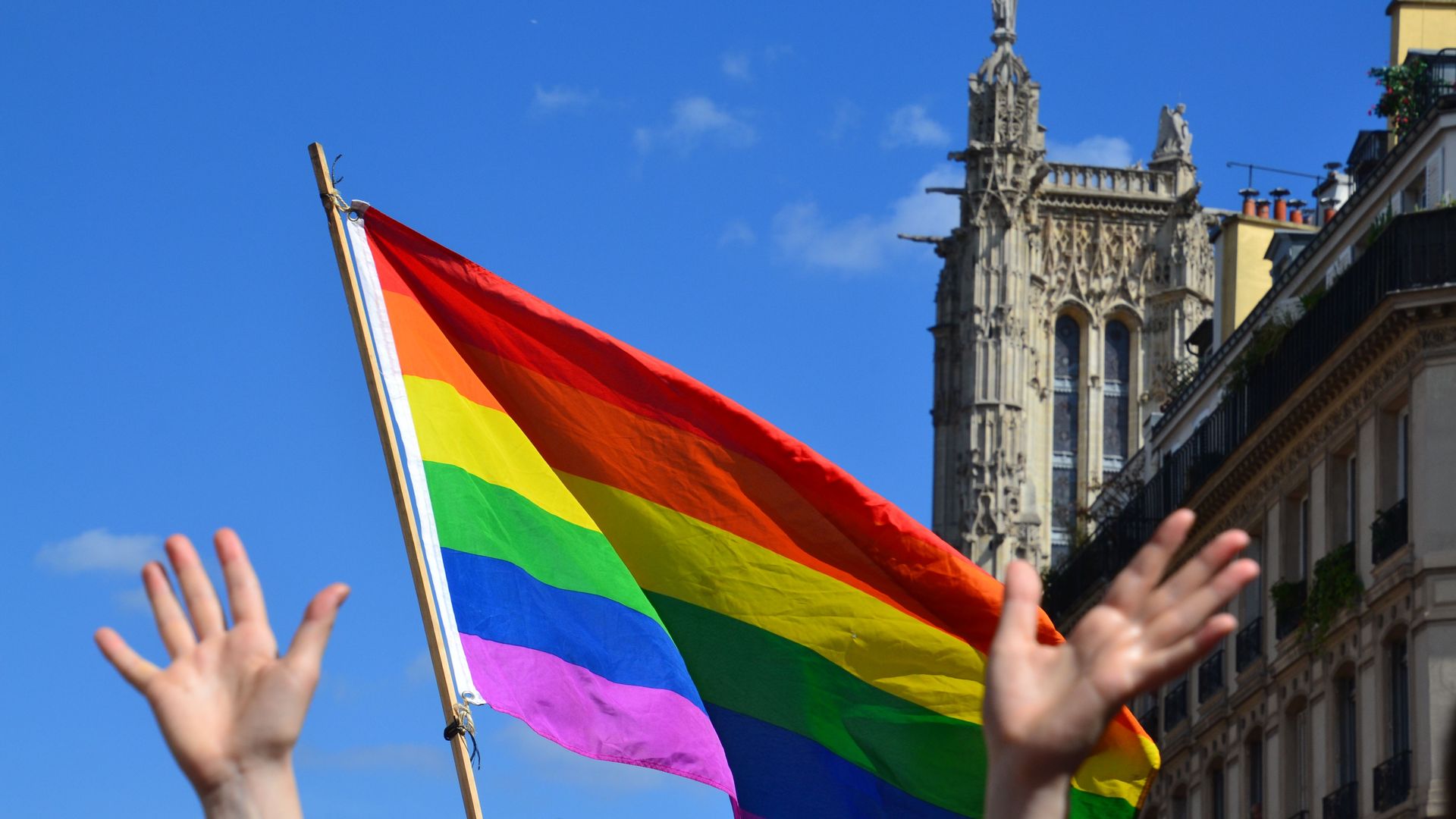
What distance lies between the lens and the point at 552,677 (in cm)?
1110

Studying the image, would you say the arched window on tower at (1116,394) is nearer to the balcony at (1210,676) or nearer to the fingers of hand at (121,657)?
the balcony at (1210,676)

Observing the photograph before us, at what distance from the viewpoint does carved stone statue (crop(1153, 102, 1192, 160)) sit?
3351 inches

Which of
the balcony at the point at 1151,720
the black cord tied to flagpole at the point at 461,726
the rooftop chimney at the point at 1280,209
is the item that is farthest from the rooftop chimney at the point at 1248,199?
the black cord tied to flagpole at the point at 461,726

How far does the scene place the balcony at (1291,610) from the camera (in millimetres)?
28406

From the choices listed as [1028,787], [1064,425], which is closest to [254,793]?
[1028,787]

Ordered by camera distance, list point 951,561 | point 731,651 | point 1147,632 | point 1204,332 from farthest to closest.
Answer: point 1204,332, point 731,651, point 951,561, point 1147,632

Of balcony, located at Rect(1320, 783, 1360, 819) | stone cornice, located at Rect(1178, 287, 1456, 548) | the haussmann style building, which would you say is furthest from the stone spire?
balcony, located at Rect(1320, 783, 1360, 819)

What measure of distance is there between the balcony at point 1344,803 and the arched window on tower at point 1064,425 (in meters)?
51.2

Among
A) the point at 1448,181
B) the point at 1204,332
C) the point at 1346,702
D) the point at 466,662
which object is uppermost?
the point at 1204,332

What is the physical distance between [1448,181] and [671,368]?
16324mm

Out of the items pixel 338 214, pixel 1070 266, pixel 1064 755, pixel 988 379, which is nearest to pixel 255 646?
pixel 1064 755

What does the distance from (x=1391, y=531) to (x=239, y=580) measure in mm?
22254

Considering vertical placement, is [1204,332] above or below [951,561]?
above

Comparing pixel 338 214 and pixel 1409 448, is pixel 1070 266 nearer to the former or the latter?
pixel 1409 448
